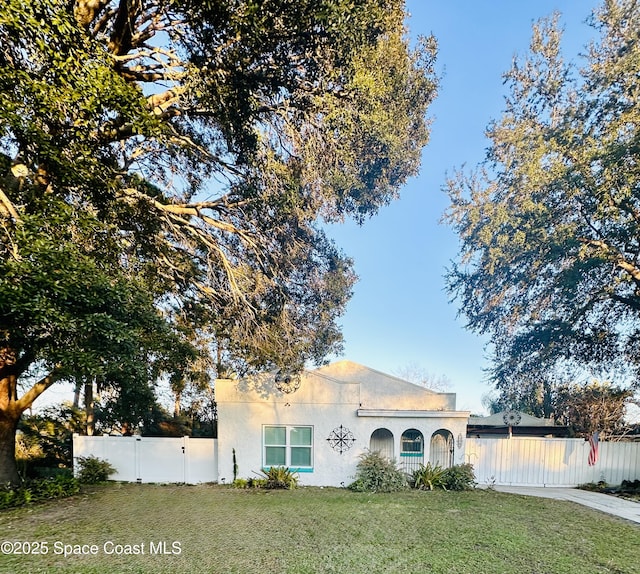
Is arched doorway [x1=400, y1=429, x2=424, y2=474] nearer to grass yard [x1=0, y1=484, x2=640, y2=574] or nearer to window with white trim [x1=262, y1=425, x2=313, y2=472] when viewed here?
grass yard [x1=0, y1=484, x2=640, y2=574]

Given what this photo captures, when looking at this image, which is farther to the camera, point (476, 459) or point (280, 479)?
point (476, 459)

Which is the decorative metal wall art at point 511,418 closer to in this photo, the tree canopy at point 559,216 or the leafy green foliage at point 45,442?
the tree canopy at point 559,216

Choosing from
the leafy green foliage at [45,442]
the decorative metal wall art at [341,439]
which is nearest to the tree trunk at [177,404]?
the leafy green foliage at [45,442]

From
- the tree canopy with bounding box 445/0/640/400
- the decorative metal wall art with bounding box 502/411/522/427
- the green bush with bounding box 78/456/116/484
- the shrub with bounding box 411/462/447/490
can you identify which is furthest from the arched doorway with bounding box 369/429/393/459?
the green bush with bounding box 78/456/116/484

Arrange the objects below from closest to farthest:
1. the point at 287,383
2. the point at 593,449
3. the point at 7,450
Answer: the point at 7,450 < the point at 287,383 < the point at 593,449

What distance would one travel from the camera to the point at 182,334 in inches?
390

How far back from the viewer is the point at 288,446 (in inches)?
405

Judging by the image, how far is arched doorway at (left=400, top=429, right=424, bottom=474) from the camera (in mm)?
10320

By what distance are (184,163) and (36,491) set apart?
807 centimetres

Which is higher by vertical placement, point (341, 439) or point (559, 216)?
point (559, 216)

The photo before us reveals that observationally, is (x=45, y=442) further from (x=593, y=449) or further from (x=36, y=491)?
(x=593, y=449)

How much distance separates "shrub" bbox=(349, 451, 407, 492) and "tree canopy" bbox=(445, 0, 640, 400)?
5.23 m

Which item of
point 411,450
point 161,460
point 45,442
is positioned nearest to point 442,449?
point 411,450

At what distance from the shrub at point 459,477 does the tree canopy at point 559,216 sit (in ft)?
12.3
